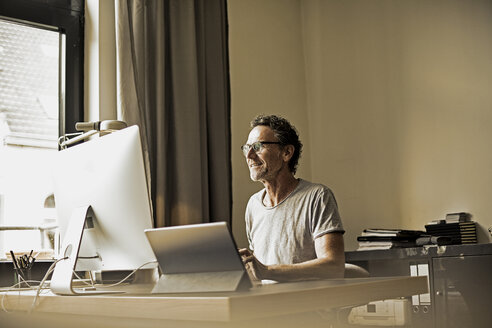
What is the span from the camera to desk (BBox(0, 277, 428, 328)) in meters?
1.11

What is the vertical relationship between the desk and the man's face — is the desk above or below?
below

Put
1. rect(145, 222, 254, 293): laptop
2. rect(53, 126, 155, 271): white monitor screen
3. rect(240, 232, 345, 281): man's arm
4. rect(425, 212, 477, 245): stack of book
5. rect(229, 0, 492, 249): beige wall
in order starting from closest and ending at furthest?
1. rect(145, 222, 254, 293): laptop
2. rect(53, 126, 155, 271): white monitor screen
3. rect(240, 232, 345, 281): man's arm
4. rect(425, 212, 477, 245): stack of book
5. rect(229, 0, 492, 249): beige wall

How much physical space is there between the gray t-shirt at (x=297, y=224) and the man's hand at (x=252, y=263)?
55 centimetres

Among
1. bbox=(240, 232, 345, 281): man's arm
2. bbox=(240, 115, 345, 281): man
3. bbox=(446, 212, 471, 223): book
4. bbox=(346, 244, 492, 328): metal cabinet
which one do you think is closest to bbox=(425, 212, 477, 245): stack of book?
bbox=(446, 212, 471, 223): book

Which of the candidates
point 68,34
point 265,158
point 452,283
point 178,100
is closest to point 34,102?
point 68,34

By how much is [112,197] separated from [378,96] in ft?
7.90

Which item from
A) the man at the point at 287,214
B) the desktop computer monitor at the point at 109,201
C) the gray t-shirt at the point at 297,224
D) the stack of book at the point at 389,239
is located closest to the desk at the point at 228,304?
the desktop computer monitor at the point at 109,201

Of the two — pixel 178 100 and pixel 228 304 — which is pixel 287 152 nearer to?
pixel 178 100

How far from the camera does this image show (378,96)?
3643 mm

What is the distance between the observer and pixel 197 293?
4.31 feet

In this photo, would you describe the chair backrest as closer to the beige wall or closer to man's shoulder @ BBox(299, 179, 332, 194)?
man's shoulder @ BBox(299, 179, 332, 194)

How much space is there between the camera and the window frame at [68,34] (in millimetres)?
3018

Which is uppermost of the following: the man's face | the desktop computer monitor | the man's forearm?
the man's face

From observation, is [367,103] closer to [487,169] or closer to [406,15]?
[406,15]
